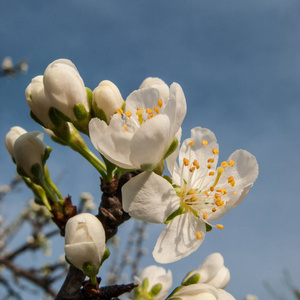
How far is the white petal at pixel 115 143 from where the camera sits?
1203 millimetres

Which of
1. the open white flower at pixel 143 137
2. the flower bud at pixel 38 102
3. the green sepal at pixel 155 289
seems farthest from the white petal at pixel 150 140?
the green sepal at pixel 155 289

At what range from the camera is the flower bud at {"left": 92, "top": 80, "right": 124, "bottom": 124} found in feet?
4.64

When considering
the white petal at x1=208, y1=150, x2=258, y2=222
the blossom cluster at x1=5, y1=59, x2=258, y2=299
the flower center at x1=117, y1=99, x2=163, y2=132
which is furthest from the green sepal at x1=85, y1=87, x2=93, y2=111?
the white petal at x1=208, y1=150, x2=258, y2=222

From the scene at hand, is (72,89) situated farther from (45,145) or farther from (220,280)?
(220,280)

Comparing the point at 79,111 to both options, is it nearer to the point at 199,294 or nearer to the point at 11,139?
the point at 11,139

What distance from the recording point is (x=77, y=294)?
1.37m

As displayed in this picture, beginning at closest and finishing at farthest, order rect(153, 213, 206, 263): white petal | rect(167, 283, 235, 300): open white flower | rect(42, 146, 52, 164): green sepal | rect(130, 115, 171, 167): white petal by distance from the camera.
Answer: rect(130, 115, 171, 167): white petal → rect(153, 213, 206, 263): white petal → rect(167, 283, 235, 300): open white flower → rect(42, 146, 52, 164): green sepal

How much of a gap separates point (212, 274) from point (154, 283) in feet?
1.45

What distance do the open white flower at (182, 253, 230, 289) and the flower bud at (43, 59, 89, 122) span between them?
808mm

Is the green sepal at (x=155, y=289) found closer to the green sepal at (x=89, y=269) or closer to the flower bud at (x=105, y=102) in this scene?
the green sepal at (x=89, y=269)

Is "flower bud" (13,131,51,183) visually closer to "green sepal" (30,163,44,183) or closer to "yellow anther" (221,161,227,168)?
"green sepal" (30,163,44,183)

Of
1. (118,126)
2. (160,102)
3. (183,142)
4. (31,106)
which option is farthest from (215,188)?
(31,106)

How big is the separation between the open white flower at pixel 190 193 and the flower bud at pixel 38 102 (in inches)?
20.4

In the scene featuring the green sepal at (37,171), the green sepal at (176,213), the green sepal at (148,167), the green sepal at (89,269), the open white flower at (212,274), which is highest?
the green sepal at (37,171)
